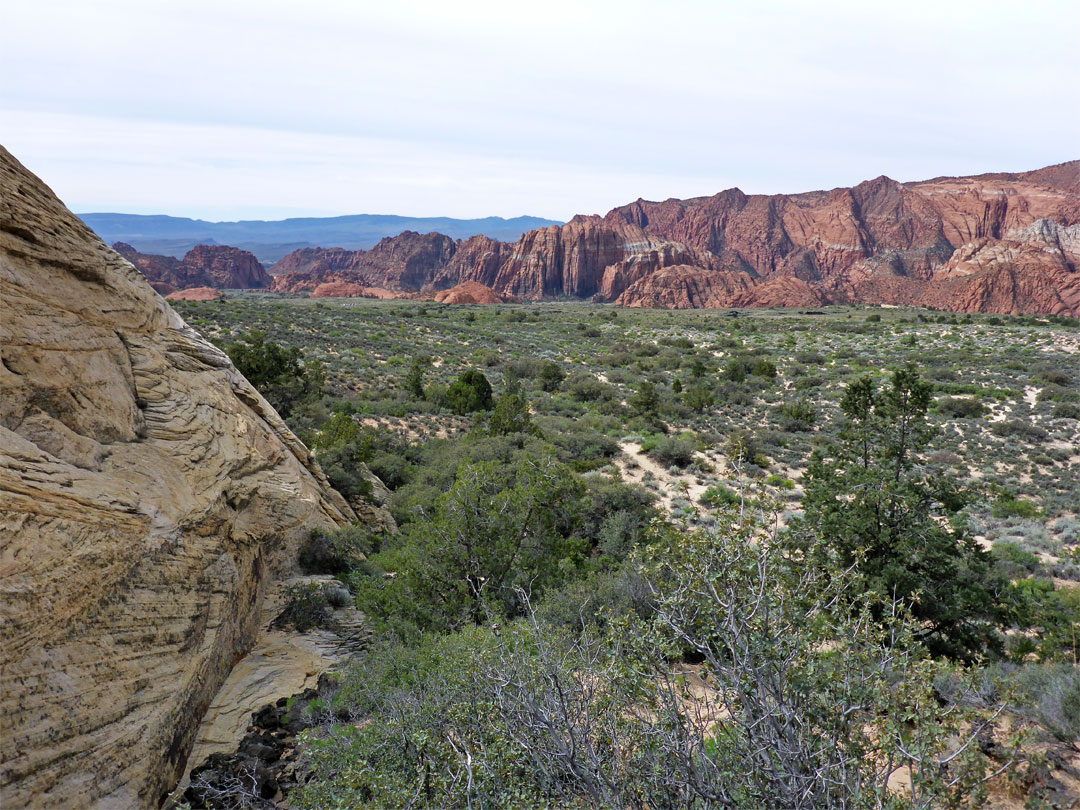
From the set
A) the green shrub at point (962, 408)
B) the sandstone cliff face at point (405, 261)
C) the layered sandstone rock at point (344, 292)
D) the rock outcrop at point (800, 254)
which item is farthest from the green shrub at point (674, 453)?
the sandstone cliff face at point (405, 261)

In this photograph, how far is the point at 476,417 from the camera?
64.9 feet

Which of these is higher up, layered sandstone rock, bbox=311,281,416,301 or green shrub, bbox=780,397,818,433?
layered sandstone rock, bbox=311,281,416,301

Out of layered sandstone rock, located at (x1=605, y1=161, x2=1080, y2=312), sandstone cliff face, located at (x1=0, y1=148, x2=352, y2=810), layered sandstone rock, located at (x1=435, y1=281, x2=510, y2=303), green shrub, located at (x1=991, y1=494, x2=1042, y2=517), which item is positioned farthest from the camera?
layered sandstone rock, located at (x1=435, y1=281, x2=510, y2=303)

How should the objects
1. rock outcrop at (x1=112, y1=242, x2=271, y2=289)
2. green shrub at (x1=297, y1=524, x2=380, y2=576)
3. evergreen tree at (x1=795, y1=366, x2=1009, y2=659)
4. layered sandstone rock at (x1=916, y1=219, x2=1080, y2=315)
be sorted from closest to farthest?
evergreen tree at (x1=795, y1=366, x2=1009, y2=659)
green shrub at (x1=297, y1=524, x2=380, y2=576)
layered sandstone rock at (x1=916, y1=219, x2=1080, y2=315)
rock outcrop at (x1=112, y1=242, x2=271, y2=289)

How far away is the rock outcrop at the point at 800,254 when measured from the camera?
3981 inches

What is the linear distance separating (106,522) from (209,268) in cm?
17501

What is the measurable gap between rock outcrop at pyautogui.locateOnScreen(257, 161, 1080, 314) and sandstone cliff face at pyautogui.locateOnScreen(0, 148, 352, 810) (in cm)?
10505

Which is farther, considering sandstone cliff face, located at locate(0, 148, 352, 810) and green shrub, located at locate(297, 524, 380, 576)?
green shrub, located at locate(297, 524, 380, 576)

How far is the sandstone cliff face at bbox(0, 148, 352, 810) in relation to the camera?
4.41m

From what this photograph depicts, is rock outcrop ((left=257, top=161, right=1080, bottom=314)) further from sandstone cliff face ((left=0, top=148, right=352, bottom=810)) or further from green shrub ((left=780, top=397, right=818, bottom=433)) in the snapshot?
sandstone cliff face ((left=0, top=148, right=352, bottom=810))

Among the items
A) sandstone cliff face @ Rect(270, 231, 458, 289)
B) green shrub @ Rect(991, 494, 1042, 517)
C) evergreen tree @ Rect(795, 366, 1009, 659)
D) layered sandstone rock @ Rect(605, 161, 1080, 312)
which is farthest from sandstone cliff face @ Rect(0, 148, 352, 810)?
sandstone cliff face @ Rect(270, 231, 458, 289)

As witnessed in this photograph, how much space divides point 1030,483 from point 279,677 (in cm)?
1789

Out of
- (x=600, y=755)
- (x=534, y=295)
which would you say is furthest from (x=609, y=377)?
(x=534, y=295)

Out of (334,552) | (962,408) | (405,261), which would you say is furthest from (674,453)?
(405,261)
